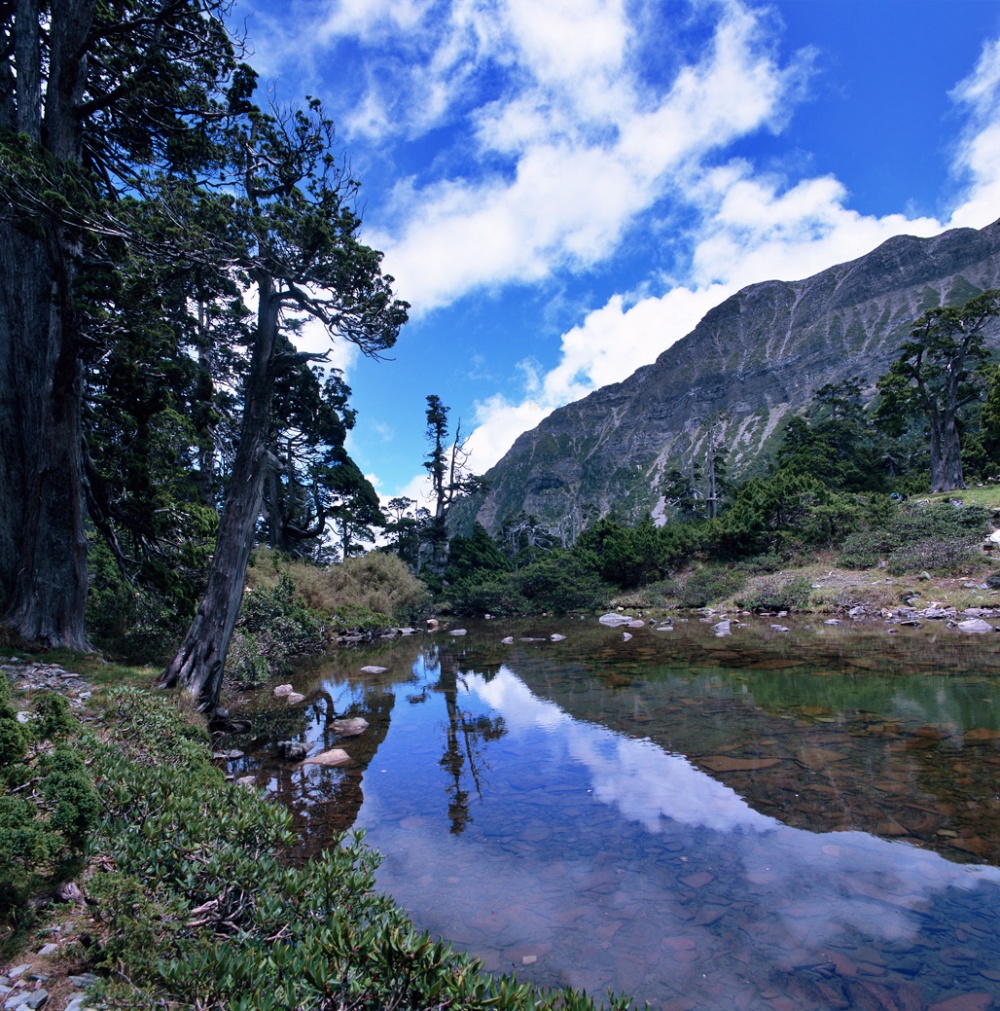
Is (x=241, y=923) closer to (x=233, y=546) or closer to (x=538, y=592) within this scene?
(x=233, y=546)

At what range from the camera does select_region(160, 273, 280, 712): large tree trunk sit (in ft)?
28.6

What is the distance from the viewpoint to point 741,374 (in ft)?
456

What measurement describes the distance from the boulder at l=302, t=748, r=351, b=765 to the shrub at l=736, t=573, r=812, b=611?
19663 mm

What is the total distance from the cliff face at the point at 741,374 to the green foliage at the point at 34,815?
81868 mm

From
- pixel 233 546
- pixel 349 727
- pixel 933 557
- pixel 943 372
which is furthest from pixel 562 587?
pixel 233 546

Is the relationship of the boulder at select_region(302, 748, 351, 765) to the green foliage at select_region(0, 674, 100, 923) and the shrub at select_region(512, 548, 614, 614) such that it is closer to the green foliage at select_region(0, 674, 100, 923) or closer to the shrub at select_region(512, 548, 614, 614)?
the green foliage at select_region(0, 674, 100, 923)

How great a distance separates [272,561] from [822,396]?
52117 mm

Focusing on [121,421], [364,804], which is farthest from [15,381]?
[364,804]

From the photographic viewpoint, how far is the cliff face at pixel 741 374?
391 feet

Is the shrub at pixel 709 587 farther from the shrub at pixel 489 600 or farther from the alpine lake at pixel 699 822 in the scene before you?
the alpine lake at pixel 699 822

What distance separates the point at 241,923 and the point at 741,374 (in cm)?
15393

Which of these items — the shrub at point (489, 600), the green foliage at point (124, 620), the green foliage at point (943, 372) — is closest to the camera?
the green foliage at point (124, 620)

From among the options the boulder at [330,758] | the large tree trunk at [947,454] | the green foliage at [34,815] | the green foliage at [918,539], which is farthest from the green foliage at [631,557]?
the green foliage at [34,815]

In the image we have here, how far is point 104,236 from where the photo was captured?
8.93 meters
